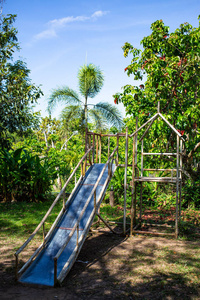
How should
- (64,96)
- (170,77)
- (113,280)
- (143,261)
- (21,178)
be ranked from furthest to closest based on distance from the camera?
(64,96)
(21,178)
(170,77)
(143,261)
(113,280)

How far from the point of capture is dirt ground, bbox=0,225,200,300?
4.80 m

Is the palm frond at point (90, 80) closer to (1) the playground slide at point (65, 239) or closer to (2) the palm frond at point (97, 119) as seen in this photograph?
(2) the palm frond at point (97, 119)

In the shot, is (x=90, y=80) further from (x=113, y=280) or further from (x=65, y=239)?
(x=113, y=280)

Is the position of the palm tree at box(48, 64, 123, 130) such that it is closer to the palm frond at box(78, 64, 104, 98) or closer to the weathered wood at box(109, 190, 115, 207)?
the palm frond at box(78, 64, 104, 98)

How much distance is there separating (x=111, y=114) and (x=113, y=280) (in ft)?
40.6

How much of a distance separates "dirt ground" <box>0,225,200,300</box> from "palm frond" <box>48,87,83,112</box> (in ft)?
35.7

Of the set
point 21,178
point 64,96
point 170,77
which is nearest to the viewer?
point 170,77

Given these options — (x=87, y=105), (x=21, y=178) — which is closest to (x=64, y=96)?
(x=87, y=105)

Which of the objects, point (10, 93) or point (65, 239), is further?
point (10, 93)

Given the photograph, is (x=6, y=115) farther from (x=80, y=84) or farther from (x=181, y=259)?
(x=181, y=259)

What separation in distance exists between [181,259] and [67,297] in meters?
2.63

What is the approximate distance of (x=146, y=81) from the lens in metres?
11.5

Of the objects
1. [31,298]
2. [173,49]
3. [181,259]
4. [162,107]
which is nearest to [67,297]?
[31,298]

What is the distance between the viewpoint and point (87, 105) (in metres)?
17.3
